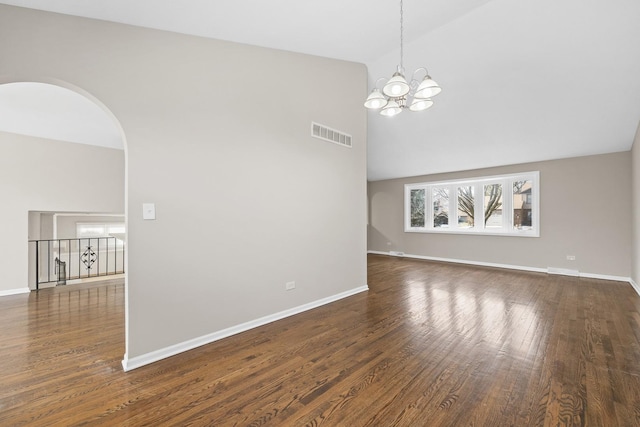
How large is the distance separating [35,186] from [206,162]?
4.38 meters

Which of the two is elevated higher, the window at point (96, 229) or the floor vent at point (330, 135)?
the floor vent at point (330, 135)

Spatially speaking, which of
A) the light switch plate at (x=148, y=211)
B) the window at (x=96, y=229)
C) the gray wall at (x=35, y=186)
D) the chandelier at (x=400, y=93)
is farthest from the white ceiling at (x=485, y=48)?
the window at (x=96, y=229)

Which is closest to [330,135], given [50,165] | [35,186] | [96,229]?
[50,165]

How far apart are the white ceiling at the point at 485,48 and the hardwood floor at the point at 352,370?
2.81 metres

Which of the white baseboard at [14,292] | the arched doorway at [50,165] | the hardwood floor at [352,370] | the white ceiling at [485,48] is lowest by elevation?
the white baseboard at [14,292]

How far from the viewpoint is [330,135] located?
3840 mm

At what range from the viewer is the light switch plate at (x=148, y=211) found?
7.33 feet

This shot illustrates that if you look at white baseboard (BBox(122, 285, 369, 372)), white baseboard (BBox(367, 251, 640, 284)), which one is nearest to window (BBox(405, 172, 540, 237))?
white baseboard (BBox(367, 251, 640, 284))

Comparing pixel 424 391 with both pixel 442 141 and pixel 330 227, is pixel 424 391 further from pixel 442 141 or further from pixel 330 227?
pixel 442 141

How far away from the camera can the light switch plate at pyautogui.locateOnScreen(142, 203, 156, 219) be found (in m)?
2.23

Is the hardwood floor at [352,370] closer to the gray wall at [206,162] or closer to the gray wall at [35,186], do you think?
the gray wall at [206,162]

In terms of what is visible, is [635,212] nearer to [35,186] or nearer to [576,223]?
[576,223]

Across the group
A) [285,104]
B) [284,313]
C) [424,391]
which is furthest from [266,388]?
[285,104]

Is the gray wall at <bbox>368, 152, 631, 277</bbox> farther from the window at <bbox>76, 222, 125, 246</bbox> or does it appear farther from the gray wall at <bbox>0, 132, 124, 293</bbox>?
the window at <bbox>76, 222, 125, 246</bbox>
